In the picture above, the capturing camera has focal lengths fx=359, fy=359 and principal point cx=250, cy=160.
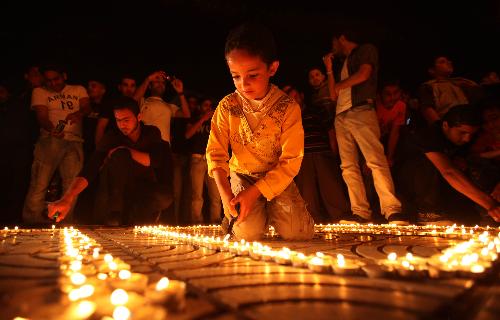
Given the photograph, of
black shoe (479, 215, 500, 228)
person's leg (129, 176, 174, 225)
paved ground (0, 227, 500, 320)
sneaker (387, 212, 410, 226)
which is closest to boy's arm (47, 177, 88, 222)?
person's leg (129, 176, 174, 225)

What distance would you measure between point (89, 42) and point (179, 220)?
328cm

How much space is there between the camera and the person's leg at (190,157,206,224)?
4465 millimetres

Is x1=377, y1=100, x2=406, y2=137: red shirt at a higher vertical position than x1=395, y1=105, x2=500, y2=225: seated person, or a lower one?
higher

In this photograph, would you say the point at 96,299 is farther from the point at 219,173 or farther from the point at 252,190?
the point at 219,173

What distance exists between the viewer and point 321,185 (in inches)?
166

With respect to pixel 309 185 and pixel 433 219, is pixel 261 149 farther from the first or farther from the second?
pixel 433 219

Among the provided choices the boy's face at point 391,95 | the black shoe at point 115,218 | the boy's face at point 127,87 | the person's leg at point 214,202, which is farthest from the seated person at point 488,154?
the boy's face at point 127,87

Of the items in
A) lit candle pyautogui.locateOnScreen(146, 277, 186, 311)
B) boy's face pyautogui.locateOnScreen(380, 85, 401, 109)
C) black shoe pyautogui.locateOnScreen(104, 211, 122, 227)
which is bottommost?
lit candle pyautogui.locateOnScreen(146, 277, 186, 311)

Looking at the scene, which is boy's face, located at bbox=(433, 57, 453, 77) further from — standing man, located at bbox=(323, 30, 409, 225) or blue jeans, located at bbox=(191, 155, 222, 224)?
blue jeans, located at bbox=(191, 155, 222, 224)

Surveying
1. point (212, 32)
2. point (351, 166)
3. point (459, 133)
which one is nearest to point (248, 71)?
point (351, 166)

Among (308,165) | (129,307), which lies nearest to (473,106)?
(308,165)

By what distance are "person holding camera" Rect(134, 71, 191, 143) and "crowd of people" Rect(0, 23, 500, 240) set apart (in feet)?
0.05

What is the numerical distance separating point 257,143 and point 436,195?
2.40 m

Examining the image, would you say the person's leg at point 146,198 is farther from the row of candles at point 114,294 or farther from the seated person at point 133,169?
the row of candles at point 114,294
